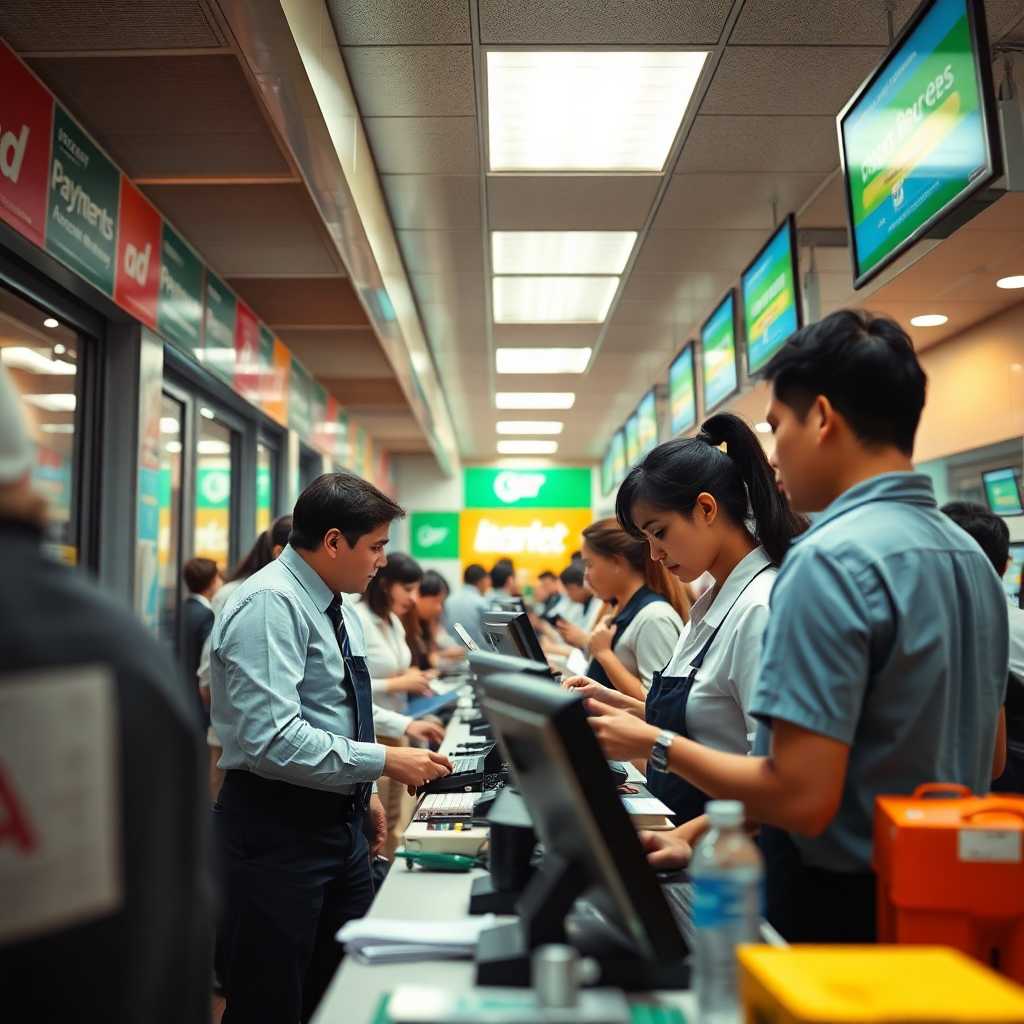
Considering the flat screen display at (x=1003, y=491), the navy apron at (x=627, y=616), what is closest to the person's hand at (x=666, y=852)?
the navy apron at (x=627, y=616)

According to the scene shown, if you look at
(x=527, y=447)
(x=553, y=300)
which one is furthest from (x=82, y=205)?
(x=527, y=447)

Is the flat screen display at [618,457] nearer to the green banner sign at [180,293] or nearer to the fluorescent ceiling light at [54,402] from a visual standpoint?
the green banner sign at [180,293]

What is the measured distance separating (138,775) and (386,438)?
35.7 ft

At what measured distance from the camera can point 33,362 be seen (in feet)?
11.1

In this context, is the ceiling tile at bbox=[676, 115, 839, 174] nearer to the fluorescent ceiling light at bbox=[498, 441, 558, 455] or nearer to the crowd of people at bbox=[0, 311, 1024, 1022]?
the crowd of people at bbox=[0, 311, 1024, 1022]

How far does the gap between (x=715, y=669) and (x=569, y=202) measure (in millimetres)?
3278

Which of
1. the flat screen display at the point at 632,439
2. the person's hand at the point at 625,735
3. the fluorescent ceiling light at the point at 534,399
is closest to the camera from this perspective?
the person's hand at the point at 625,735

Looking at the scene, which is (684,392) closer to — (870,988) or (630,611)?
(630,611)

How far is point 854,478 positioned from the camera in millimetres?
1471

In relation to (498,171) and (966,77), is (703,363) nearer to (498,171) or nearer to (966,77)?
(498,171)

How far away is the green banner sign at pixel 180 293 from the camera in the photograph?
416cm

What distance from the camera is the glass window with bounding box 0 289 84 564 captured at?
3.25 meters

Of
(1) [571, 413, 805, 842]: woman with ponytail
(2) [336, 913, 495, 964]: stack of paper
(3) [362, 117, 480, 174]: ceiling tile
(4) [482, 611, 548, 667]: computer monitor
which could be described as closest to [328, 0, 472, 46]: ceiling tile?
(3) [362, 117, 480, 174]: ceiling tile

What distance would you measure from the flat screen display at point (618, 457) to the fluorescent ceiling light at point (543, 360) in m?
1.79
